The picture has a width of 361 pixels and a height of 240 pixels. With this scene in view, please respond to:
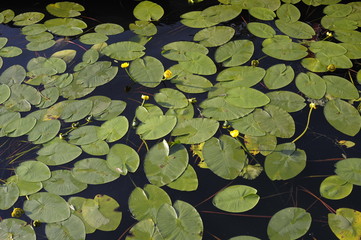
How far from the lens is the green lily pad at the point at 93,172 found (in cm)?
213

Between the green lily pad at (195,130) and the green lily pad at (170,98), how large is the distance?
17 cm

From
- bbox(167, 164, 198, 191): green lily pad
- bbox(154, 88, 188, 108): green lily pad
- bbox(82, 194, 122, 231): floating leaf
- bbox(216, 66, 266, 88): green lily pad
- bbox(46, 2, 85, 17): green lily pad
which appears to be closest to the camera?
bbox(82, 194, 122, 231): floating leaf

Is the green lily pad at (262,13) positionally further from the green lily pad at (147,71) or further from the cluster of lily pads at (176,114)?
the green lily pad at (147,71)

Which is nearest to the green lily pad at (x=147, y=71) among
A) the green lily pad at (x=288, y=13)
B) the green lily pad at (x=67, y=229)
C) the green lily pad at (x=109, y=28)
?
the green lily pad at (x=109, y=28)

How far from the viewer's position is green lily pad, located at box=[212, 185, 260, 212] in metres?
1.97

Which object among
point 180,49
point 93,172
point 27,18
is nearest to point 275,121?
point 180,49

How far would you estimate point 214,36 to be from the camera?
3010 millimetres

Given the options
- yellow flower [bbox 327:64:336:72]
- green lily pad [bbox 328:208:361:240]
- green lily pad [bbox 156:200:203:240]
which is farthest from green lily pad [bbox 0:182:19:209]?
yellow flower [bbox 327:64:336:72]

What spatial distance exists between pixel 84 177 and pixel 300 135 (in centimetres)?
136

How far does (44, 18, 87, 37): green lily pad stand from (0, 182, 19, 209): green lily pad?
1.51 metres

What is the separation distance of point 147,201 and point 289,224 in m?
0.77

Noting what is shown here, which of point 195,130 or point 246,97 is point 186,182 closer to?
point 195,130

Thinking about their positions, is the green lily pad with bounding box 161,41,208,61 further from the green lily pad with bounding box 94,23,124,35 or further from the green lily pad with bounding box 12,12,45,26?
the green lily pad with bounding box 12,12,45,26

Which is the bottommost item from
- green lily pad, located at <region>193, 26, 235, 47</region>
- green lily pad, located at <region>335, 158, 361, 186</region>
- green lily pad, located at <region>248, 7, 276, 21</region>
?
green lily pad, located at <region>335, 158, 361, 186</region>
